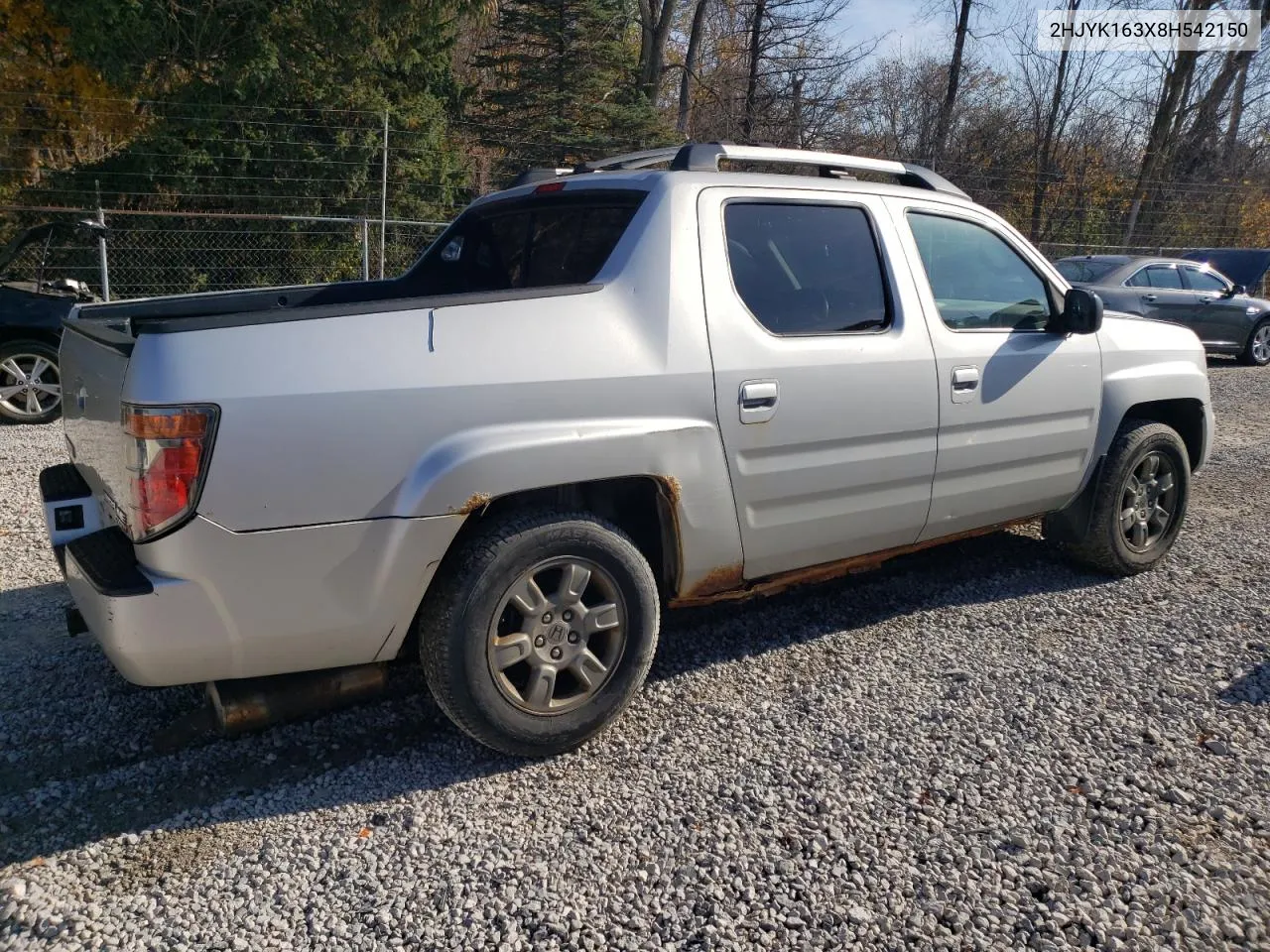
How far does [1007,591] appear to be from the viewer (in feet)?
15.6

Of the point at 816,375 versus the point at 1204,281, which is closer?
the point at 816,375

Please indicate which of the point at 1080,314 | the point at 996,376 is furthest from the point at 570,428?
the point at 1080,314

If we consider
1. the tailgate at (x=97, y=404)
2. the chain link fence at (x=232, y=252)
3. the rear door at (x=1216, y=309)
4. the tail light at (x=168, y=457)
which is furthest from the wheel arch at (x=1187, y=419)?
the chain link fence at (x=232, y=252)

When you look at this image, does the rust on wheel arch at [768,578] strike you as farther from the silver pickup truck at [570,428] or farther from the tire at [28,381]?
the tire at [28,381]

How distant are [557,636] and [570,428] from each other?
66 cm

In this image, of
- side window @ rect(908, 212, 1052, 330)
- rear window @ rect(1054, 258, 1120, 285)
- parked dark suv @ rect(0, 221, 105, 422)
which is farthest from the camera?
rear window @ rect(1054, 258, 1120, 285)

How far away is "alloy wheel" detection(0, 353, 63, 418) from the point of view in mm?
8019

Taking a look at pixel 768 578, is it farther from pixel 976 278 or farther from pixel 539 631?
pixel 976 278

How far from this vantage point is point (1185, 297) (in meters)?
13.3

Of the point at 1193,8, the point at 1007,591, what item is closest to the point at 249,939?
the point at 1007,591

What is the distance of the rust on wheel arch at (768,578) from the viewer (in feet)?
11.5

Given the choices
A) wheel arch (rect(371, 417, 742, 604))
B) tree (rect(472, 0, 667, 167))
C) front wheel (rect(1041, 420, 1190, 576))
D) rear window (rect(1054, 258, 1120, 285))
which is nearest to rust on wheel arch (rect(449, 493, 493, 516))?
wheel arch (rect(371, 417, 742, 604))

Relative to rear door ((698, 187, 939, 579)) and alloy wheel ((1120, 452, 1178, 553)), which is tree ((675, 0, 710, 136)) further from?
rear door ((698, 187, 939, 579))

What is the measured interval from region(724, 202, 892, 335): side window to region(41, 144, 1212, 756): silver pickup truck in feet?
0.04
